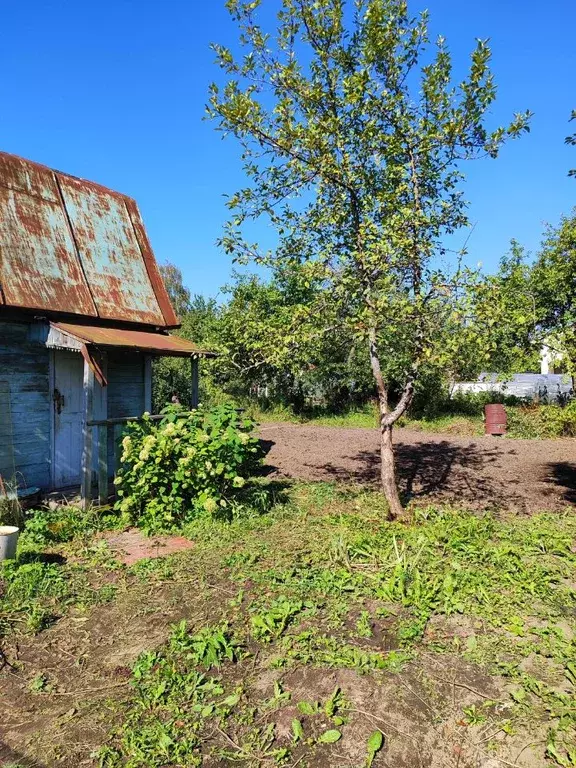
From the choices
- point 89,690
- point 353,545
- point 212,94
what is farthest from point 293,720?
point 212,94

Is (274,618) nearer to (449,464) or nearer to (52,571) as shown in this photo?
(52,571)

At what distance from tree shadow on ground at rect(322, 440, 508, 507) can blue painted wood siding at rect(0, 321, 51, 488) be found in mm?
5323

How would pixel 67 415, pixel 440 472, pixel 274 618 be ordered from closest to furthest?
pixel 274 618, pixel 67 415, pixel 440 472

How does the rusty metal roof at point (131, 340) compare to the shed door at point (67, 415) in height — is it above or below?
above

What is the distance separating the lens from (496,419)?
1638 centimetres

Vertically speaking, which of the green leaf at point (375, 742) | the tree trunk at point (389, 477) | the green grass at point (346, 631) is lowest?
the green leaf at point (375, 742)

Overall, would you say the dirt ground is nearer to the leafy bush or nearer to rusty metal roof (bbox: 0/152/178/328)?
the leafy bush

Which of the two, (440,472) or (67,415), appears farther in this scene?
(440,472)

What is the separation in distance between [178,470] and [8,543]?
209 cm

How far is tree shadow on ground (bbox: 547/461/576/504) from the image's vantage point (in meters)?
8.65

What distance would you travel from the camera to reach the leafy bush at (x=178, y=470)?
6.72m

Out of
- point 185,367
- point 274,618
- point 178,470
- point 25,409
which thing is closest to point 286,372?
point 185,367

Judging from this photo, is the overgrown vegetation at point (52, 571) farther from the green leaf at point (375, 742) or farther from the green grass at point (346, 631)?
the green leaf at point (375, 742)

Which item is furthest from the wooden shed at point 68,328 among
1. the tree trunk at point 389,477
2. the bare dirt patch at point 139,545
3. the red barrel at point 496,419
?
the red barrel at point 496,419
